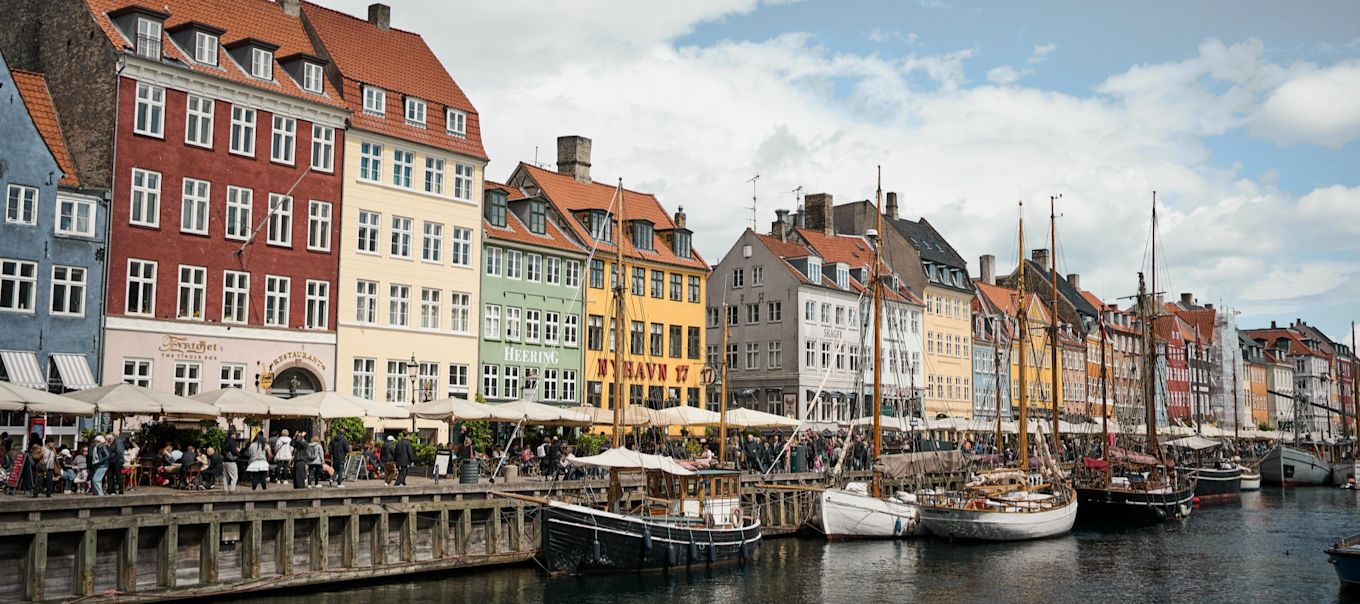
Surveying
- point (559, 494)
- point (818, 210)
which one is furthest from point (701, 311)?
point (559, 494)

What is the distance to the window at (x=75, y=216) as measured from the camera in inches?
1583

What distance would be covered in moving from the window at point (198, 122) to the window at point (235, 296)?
182 inches

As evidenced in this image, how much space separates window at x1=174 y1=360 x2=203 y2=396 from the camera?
4241cm

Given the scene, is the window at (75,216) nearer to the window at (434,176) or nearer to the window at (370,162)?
the window at (370,162)

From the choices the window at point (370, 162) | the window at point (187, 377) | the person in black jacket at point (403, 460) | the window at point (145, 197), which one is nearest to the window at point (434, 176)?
the window at point (370, 162)

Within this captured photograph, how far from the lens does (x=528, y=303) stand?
5616 centimetres

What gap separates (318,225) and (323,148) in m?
2.94

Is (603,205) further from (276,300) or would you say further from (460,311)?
(276,300)

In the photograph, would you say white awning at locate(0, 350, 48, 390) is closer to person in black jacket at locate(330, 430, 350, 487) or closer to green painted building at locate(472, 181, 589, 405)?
person in black jacket at locate(330, 430, 350, 487)

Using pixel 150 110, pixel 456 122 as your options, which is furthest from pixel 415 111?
pixel 150 110

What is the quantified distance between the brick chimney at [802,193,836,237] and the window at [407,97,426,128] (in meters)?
36.3

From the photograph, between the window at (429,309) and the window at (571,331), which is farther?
the window at (571,331)

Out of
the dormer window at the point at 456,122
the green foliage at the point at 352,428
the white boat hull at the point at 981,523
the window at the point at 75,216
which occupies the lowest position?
the white boat hull at the point at 981,523

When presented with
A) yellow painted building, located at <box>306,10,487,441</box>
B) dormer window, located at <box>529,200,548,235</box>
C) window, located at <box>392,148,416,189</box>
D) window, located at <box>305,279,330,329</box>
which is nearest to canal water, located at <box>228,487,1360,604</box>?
yellow painted building, located at <box>306,10,487,441</box>
